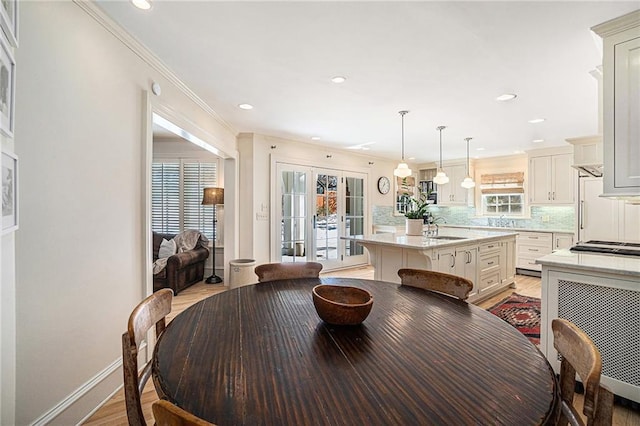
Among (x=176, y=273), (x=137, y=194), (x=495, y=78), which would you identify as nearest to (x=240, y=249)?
(x=176, y=273)

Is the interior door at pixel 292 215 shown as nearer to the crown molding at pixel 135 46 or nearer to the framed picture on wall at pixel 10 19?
the crown molding at pixel 135 46

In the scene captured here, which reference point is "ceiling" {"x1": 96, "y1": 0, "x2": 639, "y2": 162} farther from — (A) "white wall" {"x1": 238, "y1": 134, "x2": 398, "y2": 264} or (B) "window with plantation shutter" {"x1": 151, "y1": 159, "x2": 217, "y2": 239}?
(B) "window with plantation shutter" {"x1": 151, "y1": 159, "x2": 217, "y2": 239}

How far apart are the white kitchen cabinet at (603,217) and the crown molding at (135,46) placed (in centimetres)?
532

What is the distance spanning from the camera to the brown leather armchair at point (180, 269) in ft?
13.8

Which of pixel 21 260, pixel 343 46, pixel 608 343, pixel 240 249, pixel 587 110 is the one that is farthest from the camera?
pixel 240 249

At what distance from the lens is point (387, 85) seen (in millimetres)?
2863

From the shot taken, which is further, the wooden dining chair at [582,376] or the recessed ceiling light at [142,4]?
the recessed ceiling light at [142,4]

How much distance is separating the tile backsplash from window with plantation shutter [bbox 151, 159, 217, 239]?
3.55 metres

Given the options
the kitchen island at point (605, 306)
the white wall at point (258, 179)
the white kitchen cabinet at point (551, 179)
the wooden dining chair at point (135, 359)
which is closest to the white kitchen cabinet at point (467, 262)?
the kitchen island at point (605, 306)

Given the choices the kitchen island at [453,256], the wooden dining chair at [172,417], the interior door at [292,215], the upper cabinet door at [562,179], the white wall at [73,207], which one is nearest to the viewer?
the wooden dining chair at [172,417]

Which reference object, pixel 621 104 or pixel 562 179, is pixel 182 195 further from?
pixel 562 179

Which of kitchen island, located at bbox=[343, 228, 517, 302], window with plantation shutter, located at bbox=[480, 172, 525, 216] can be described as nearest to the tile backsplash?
window with plantation shutter, located at bbox=[480, 172, 525, 216]

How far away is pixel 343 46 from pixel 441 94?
1.40m

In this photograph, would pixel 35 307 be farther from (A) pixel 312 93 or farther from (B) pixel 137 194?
(A) pixel 312 93
